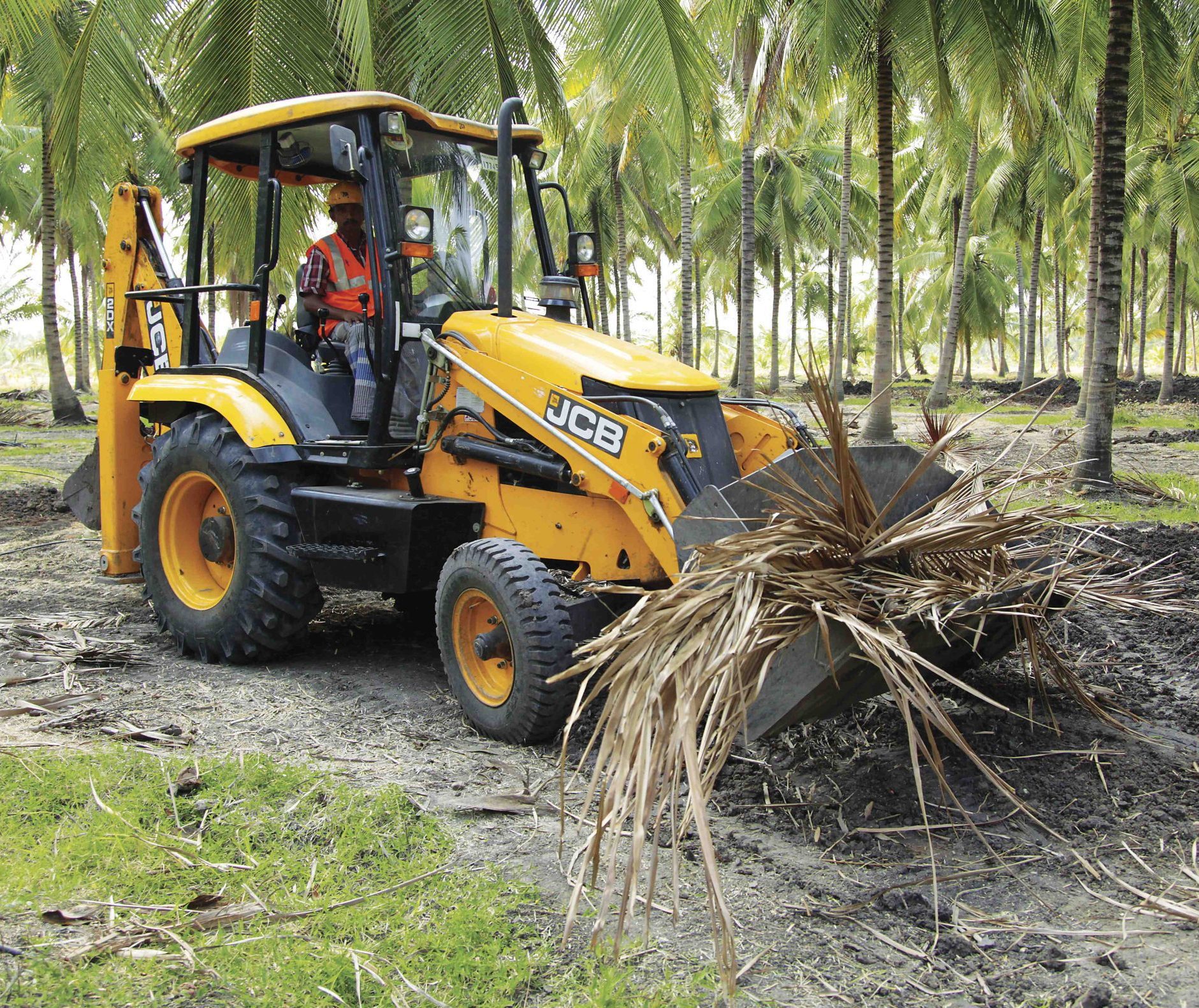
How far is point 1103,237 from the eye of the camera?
10.8 m

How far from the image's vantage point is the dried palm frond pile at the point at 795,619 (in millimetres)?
2850

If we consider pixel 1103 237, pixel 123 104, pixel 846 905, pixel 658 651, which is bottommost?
pixel 846 905

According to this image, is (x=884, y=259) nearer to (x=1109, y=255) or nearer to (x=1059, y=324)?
(x=1109, y=255)

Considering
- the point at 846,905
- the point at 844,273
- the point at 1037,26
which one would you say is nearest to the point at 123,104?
the point at 846,905

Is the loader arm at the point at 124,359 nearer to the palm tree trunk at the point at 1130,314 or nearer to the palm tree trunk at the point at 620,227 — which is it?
the palm tree trunk at the point at 620,227

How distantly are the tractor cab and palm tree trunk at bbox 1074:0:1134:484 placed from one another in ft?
23.3

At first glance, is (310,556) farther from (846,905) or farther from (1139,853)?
(1139,853)

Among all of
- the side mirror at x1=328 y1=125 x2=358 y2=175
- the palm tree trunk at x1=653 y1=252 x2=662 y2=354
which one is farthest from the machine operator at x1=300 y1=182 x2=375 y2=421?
the palm tree trunk at x1=653 y1=252 x2=662 y2=354

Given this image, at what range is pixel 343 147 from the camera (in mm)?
4898

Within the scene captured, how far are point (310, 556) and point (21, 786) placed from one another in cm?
180

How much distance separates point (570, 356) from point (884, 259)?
12.2m

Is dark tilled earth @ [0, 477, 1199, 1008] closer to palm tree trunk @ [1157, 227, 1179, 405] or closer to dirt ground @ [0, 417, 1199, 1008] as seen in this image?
dirt ground @ [0, 417, 1199, 1008]

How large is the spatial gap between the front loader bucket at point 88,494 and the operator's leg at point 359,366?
9.40 feet

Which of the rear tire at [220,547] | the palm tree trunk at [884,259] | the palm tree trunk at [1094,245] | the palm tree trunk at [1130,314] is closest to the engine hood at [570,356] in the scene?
the rear tire at [220,547]
